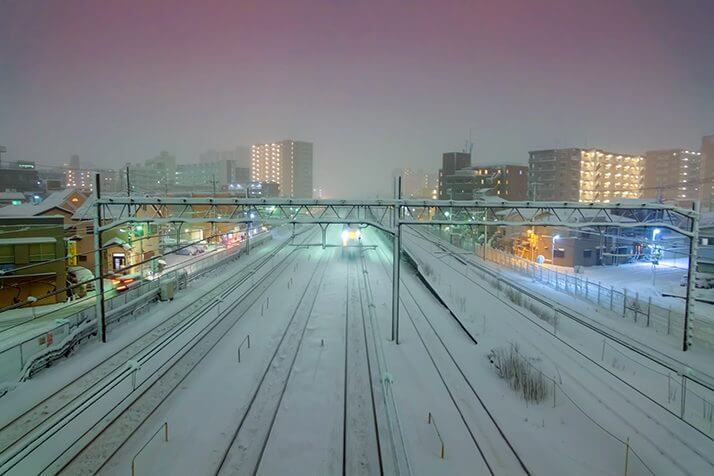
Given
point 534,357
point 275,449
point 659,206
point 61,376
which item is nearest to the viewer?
point 275,449

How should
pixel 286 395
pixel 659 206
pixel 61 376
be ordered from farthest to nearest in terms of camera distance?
pixel 659 206 < pixel 61 376 < pixel 286 395

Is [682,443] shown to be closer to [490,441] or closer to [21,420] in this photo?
[490,441]

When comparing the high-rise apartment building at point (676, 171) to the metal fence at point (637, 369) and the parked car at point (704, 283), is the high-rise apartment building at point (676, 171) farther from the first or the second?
the metal fence at point (637, 369)

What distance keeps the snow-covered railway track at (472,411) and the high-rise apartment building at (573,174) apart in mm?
68343

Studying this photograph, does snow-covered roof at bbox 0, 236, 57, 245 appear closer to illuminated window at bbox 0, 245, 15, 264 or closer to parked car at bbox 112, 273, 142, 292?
illuminated window at bbox 0, 245, 15, 264

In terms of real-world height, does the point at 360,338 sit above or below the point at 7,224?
below

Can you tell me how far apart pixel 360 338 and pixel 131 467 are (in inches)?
356

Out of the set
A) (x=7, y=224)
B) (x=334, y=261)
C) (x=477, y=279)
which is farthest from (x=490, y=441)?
(x=334, y=261)

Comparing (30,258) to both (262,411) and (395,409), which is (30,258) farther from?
(395,409)

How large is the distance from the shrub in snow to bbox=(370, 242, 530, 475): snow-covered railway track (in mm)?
1180

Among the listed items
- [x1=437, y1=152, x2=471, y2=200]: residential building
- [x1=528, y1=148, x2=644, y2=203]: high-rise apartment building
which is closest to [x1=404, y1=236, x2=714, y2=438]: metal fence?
[x1=528, y1=148, x2=644, y2=203]: high-rise apartment building

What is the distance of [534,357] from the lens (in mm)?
14094

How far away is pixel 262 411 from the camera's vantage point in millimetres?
10422

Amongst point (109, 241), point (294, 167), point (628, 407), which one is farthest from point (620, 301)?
point (294, 167)
